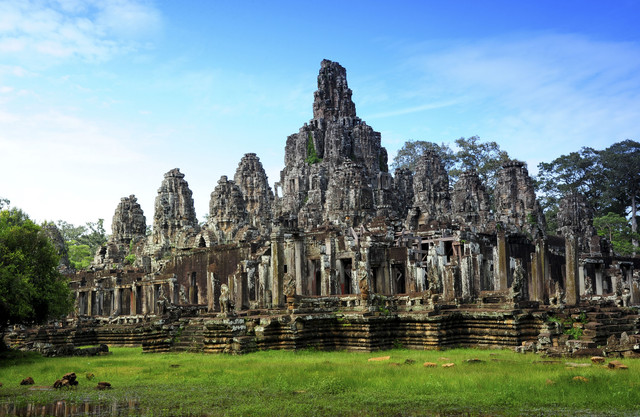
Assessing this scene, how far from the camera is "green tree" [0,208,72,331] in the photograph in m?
22.4

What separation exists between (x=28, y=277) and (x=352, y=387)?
14.0 m

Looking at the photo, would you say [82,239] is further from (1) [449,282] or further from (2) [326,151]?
(1) [449,282]

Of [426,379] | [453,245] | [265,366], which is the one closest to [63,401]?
[265,366]

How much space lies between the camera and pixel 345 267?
36656mm

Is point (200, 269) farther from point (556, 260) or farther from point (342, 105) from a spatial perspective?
point (342, 105)

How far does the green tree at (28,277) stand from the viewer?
73.5ft

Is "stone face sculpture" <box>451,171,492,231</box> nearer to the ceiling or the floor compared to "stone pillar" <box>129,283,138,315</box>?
nearer to the ceiling

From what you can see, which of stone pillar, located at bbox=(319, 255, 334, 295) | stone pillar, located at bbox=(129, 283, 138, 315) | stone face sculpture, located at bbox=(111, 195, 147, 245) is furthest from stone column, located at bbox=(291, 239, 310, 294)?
stone face sculpture, located at bbox=(111, 195, 147, 245)

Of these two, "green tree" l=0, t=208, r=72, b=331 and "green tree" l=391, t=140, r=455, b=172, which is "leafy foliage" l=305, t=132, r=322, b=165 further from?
"green tree" l=0, t=208, r=72, b=331

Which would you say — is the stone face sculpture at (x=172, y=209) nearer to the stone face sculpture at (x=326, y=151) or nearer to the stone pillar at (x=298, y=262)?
the stone face sculpture at (x=326, y=151)

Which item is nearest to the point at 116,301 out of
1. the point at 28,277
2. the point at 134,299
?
the point at 134,299

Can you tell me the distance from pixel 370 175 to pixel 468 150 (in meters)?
20.6

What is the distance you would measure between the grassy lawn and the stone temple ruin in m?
2.53

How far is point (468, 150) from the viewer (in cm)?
8744
